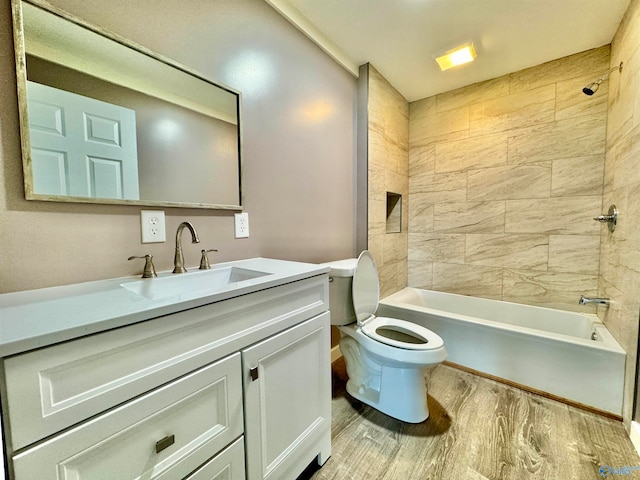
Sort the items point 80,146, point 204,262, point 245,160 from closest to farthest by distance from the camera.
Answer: point 80,146
point 204,262
point 245,160

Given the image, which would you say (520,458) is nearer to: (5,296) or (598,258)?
(598,258)

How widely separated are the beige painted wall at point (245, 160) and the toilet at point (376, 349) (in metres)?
0.36

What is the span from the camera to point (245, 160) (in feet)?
4.52

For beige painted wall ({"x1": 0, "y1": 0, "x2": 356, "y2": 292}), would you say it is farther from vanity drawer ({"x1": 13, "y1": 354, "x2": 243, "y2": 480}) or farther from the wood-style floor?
the wood-style floor

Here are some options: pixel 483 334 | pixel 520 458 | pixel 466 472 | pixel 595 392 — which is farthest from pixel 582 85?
pixel 466 472

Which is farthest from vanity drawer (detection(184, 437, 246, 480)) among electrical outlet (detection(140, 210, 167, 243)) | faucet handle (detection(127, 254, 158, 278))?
electrical outlet (detection(140, 210, 167, 243))

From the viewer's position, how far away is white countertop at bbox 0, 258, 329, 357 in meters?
0.48

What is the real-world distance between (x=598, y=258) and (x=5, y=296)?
322 cm

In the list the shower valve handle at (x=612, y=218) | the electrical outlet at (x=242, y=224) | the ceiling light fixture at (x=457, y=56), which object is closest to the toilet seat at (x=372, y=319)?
the electrical outlet at (x=242, y=224)

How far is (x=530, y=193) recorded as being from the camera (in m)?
2.19

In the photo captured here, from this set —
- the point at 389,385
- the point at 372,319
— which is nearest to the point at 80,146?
the point at 372,319

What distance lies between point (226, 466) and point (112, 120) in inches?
48.2

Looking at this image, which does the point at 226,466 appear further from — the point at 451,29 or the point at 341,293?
the point at 451,29

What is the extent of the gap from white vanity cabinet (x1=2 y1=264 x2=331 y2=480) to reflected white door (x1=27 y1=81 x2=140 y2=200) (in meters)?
0.61
